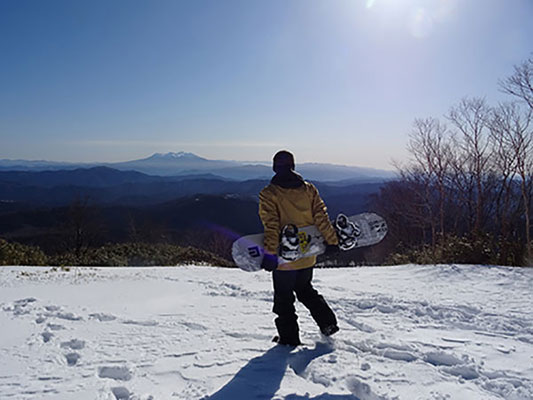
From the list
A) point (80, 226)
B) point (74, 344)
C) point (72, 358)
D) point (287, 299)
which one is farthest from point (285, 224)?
point (80, 226)

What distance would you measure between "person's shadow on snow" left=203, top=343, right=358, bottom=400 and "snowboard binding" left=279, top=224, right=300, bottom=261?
796 mm

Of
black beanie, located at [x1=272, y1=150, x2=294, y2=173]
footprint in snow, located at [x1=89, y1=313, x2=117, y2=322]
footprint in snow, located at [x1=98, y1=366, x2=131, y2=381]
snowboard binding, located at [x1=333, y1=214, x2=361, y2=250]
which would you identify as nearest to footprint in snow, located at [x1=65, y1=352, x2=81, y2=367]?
footprint in snow, located at [x1=98, y1=366, x2=131, y2=381]

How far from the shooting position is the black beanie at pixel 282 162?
9.00 ft

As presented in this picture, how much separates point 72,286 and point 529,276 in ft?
25.7

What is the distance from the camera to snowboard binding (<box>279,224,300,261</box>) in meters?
2.64

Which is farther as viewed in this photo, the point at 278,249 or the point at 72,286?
the point at 72,286

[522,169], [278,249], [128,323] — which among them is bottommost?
[128,323]

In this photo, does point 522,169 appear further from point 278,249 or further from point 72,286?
point 72,286

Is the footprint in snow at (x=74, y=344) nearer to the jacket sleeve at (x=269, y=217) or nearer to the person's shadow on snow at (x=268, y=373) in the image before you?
the person's shadow on snow at (x=268, y=373)

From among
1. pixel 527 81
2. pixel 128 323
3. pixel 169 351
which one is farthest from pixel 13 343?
pixel 527 81

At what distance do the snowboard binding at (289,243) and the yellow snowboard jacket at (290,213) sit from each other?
A: 0.06m

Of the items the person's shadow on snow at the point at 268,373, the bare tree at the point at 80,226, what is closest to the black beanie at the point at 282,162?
→ the person's shadow on snow at the point at 268,373

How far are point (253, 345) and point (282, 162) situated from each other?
5.54ft

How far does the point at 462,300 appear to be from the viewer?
14.3 ft
